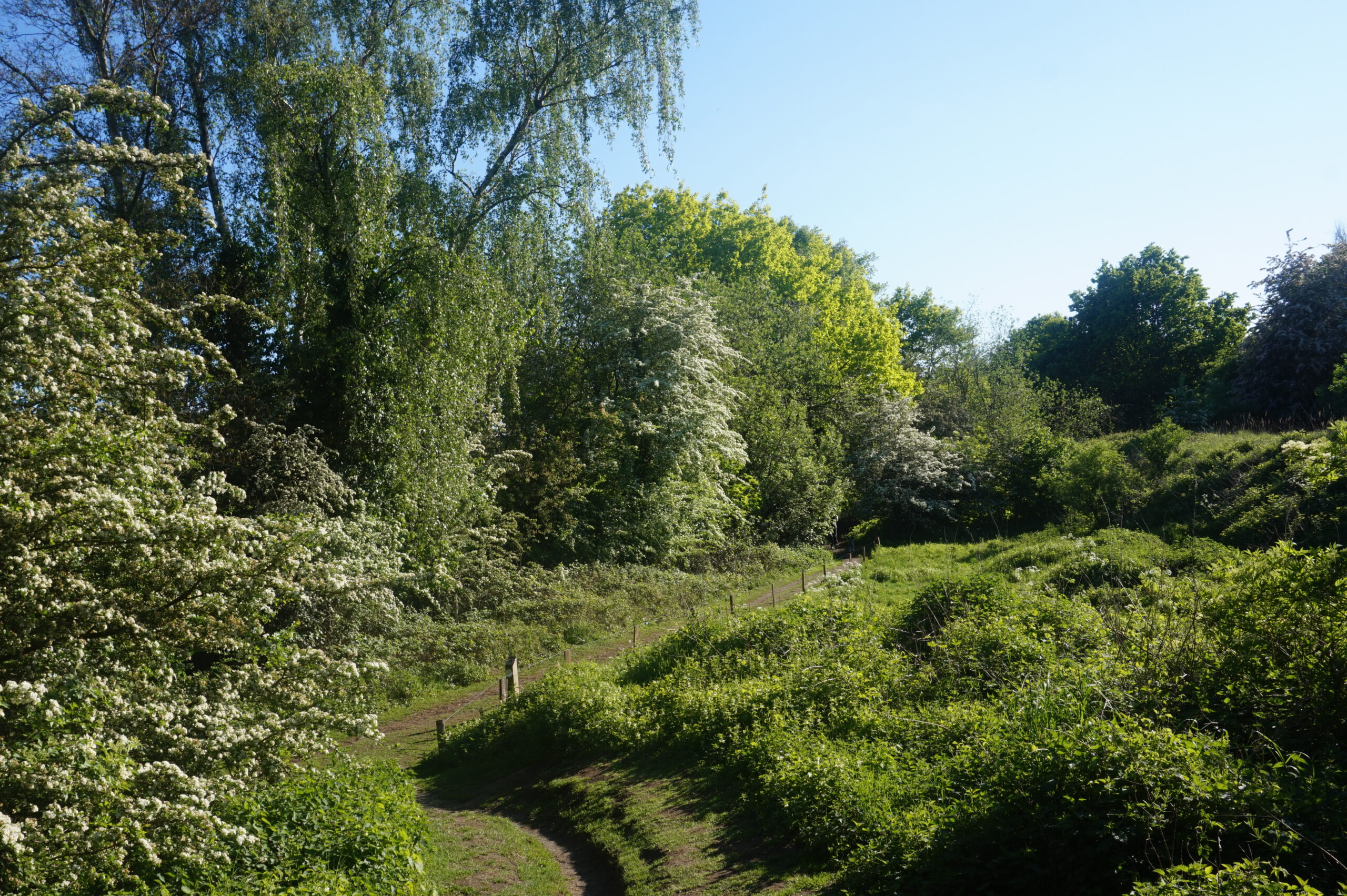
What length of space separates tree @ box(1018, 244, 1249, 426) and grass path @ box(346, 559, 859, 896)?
38263 millimetres

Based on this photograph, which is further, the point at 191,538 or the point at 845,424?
the point at 845,424

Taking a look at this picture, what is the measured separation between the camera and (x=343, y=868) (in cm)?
733

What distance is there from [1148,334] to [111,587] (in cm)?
4861

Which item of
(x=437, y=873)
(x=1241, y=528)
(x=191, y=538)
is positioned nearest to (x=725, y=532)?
(x=1241, y=528)

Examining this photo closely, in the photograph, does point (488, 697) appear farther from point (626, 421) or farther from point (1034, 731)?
point (1034, 731)

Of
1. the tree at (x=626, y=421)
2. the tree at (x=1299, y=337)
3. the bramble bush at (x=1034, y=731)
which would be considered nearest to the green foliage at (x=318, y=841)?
the bramble bush at (x=1034, y=731)

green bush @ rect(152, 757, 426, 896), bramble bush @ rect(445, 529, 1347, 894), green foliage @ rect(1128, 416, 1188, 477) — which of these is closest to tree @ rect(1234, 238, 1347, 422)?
green foliage @ rect(1128, 416, 1188, 477)

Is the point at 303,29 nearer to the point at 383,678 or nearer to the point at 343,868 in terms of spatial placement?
the point at 383,678

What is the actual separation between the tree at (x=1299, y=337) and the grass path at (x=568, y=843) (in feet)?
93.0

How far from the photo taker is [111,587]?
6723 mm

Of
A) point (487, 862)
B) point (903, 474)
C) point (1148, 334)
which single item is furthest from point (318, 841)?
point (1148, 334)

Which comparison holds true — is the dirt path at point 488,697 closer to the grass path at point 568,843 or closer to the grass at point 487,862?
the grass path at point 568,843

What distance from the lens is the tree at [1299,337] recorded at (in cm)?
2938

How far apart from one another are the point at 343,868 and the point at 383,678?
10.6 metres
